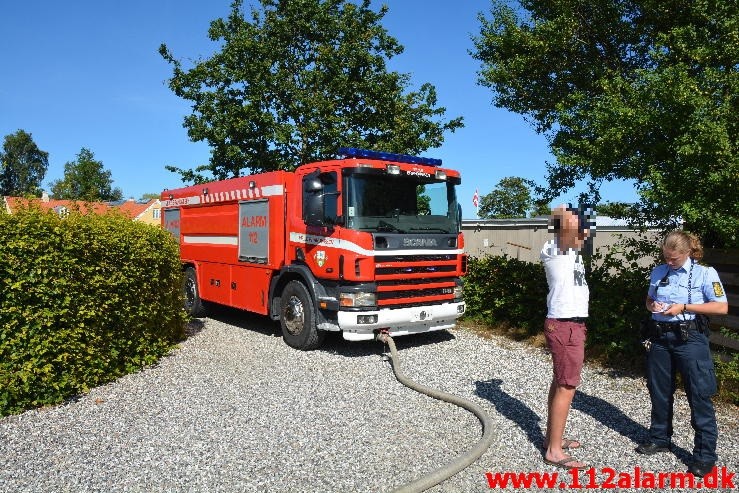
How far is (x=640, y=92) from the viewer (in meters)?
5.61

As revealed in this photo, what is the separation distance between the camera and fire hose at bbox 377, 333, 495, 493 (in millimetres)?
3561

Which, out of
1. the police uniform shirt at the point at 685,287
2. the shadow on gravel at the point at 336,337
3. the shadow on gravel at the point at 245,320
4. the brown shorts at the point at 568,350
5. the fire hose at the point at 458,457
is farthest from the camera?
the shadow on gravel at the point at 245,320

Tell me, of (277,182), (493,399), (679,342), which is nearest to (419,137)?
(277,182)

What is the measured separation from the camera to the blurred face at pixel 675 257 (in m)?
3.94

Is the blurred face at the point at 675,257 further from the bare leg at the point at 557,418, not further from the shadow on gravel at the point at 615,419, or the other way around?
the shadow on gravel at the point at 615,419

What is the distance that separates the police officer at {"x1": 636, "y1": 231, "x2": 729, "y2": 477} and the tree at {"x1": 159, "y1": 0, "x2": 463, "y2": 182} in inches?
418

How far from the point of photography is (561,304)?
3.83 meters

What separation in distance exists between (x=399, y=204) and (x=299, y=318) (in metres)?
2.23

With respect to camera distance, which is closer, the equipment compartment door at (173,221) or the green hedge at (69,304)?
the green hedge at (69,304)

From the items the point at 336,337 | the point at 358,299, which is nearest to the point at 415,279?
the point at 358,299

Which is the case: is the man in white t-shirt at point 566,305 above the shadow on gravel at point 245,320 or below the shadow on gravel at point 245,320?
above

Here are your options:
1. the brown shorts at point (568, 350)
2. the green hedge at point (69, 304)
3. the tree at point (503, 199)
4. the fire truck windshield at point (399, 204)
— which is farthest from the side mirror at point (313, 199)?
the tree at point (503, 199)

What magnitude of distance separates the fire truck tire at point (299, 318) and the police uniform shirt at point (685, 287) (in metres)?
4.66

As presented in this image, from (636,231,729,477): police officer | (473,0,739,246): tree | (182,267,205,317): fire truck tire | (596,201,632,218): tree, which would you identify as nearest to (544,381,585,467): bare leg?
(636,231,729,477): police officer
